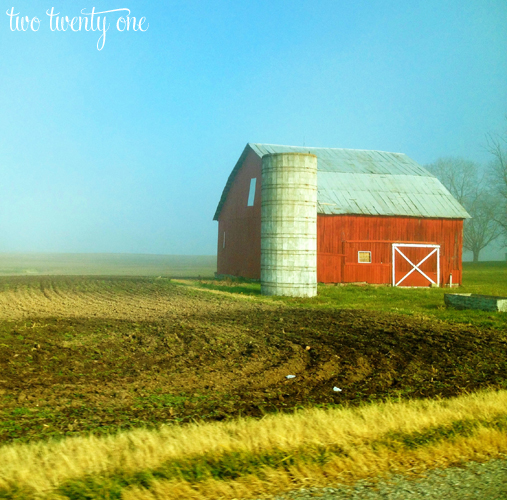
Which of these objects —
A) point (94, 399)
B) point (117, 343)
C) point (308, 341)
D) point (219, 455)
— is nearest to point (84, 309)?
point (117, 343)

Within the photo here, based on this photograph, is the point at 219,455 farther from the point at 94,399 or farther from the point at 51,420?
the point at 94,399

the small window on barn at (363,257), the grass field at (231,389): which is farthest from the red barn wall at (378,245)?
the grass field at (231,389)

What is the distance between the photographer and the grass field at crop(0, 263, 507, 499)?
4418 millimetres

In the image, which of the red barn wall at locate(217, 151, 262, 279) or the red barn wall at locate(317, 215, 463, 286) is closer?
the red barn wall at locate(317, 215, 463, 286)

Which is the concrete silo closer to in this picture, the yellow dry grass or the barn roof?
the barn roof

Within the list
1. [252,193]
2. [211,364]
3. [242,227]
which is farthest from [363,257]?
[211,364]

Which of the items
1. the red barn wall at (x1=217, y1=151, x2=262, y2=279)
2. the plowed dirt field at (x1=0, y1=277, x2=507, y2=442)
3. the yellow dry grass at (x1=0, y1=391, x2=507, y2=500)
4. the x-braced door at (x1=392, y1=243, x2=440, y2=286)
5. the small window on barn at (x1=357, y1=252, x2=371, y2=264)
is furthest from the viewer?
the red barn wall at (x1=217, y1=151, x2=262, y2=279)

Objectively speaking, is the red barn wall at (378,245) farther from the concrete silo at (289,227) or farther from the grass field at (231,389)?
the grass field at (231,389)

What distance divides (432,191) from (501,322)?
1819 centimetres

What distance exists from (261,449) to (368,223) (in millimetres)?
24397

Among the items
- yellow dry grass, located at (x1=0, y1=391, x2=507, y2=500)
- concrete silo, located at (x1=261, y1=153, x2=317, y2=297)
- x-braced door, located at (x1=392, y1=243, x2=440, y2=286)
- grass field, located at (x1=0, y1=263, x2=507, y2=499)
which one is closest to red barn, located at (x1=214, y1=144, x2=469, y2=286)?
x-braced door, located at (x1=392, y1=243, x2=440, y2=286)

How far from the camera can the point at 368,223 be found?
2850 cm

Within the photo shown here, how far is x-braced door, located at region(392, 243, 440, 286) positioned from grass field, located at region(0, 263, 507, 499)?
11980 millimetres

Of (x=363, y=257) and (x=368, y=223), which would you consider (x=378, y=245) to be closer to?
(x=363, y=257)
